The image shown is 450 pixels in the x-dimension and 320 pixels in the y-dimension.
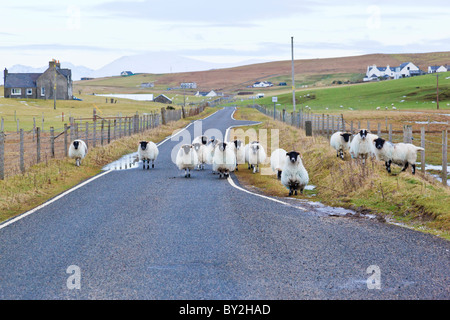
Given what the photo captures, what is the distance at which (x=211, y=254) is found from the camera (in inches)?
332

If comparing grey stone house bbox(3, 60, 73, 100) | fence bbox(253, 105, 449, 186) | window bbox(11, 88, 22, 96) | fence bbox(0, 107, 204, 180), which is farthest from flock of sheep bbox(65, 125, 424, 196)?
window bbox(11, 88, 22, 96)

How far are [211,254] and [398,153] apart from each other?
13789 millimetres

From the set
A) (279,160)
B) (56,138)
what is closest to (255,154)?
→ (279,160)

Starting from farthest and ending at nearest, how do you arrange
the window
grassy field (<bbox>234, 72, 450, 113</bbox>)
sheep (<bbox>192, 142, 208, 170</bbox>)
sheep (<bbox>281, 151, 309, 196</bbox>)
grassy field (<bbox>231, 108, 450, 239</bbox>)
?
the window, grassy field (<bbox>234, 72, 450, 113</bbox>), sheep (<bbox>192, 142, 208, 170</bbox>), sheep (<bbox>281, 151, 309, 196</bbox>), grassy field (<bbox>231, 108, 450, 239</bbox>)

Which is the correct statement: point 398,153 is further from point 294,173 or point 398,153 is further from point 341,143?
point 294,173

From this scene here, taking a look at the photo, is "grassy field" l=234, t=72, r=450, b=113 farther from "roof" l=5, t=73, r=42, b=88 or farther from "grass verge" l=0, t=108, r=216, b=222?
"grass verge" l=0, t=108, r=216, b=222

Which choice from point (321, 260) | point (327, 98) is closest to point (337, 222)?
point (321, 260)

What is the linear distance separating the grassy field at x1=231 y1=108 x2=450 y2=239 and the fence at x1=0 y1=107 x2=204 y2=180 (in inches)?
316

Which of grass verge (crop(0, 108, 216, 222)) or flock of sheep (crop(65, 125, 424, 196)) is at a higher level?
flock of sheep (crop(65, 125, 424, 196))

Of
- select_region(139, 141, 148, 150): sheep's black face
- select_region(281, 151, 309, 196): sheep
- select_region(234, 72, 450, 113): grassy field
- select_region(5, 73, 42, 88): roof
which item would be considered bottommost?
select_region(281, 151, 309, 196): sheep

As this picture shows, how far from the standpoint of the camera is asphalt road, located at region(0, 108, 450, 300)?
262 inches

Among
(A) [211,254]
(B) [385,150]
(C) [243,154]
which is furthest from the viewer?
(C) [243,154]

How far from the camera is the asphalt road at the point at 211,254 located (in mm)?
6647

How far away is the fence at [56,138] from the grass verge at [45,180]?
75 cm
